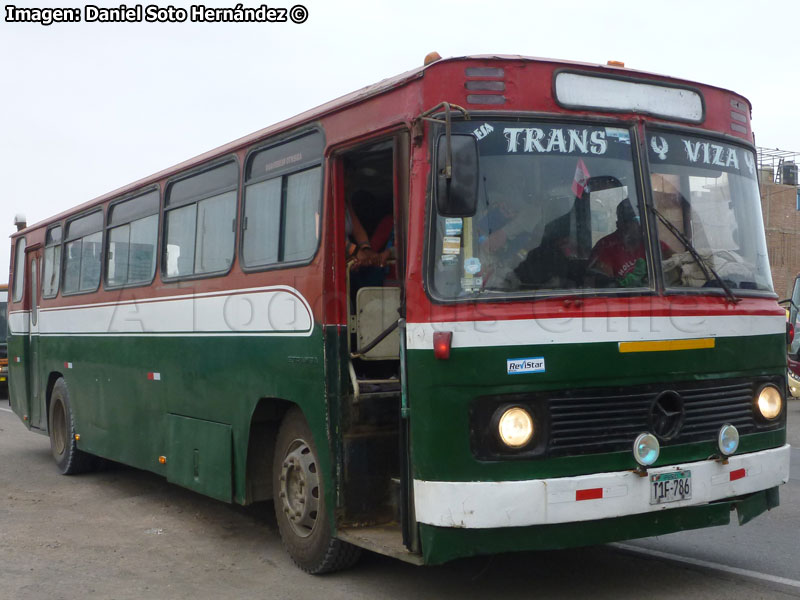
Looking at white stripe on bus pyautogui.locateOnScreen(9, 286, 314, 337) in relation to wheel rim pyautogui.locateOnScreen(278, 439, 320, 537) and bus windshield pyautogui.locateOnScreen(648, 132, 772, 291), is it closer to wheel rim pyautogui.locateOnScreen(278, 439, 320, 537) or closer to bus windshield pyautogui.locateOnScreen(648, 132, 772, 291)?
wheel rim pyautogui.locateOnScreen(278, 439, 320, 537)

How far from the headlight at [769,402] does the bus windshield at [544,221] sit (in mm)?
1159

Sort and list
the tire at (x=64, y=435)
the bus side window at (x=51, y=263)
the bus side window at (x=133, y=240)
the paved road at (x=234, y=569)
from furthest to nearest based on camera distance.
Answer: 1. the bus side window at (x=51, y=263)
2. the tire at (x=64, y=435)
3. the bus side window at (x=133, y=240)
4. the paved road at (x=234, y=569)

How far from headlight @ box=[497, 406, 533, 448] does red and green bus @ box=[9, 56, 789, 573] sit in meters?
0.02

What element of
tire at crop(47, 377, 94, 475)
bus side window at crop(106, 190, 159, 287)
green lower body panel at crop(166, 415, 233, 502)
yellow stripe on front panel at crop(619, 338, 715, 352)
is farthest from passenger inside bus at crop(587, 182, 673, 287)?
tire at crop(47, 377, 94, 475)

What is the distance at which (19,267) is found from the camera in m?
13.7

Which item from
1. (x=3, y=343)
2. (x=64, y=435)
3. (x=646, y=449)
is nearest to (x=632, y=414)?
(x=646, y=449)

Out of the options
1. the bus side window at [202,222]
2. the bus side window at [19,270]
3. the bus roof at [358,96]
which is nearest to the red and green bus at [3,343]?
the bus side window at [19,270]

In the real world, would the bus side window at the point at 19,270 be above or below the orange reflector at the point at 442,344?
above

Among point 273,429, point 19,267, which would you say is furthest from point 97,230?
point 273,429

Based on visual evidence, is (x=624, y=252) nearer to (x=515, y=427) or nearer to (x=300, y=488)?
(x=515, y=427)

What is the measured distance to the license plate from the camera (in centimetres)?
542

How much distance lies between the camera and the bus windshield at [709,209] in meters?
5.71

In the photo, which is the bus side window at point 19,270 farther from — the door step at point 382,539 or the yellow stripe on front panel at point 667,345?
the yellow stripe on front panel at point 667,345

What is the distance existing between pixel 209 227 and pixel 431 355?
3453 mm
